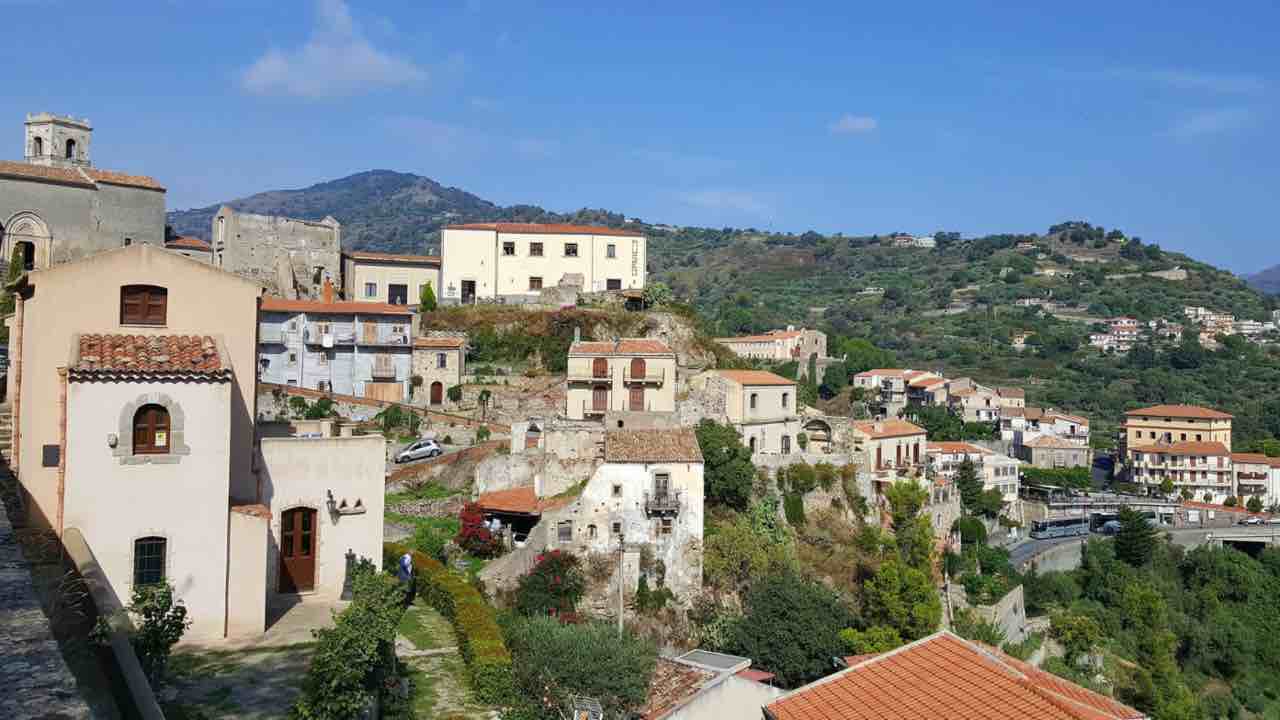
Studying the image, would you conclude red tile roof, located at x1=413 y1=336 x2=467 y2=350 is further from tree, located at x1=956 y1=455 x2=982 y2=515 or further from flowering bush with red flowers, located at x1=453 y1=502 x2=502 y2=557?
tree, located at x1=956 y1=455 x2=982 y2=515

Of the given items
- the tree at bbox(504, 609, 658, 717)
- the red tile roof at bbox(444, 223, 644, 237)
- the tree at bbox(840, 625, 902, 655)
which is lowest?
the tree at bbox(840, 625, 902, 655)

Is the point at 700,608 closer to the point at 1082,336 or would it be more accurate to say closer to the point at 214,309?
the point at 214,309

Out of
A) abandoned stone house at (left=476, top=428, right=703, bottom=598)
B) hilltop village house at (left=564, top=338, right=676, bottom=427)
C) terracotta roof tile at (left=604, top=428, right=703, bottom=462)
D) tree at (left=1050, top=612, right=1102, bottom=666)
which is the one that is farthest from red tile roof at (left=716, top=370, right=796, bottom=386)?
tree at (left=1050, top=612, right=1102, bottom=666)

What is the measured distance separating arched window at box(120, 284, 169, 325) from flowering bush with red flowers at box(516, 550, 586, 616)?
16625 mm

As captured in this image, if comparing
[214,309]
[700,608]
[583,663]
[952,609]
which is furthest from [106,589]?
[952,609]

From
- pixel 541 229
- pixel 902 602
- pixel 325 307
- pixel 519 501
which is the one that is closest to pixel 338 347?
pixel 325 307

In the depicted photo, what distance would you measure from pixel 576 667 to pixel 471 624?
3.62 meters

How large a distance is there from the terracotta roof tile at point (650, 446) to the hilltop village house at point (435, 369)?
13.5 meters

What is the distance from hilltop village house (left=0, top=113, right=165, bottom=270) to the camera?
44.7m

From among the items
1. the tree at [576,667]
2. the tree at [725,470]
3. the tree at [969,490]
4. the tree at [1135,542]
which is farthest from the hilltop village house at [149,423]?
the tree at [1135,542]

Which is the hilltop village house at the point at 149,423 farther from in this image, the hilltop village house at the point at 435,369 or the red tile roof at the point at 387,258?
the red tile roof at the point at 387,258

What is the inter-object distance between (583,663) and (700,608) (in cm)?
1509

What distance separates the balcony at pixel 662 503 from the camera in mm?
36594

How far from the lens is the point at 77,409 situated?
53.6ft
